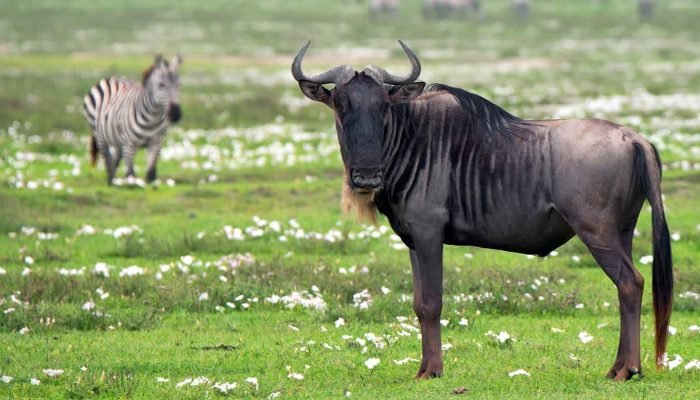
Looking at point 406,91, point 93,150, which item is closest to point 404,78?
point 406,91

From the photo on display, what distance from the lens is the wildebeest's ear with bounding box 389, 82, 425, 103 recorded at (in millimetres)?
10242

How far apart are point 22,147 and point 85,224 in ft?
32.8

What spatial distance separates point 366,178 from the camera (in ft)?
32.5

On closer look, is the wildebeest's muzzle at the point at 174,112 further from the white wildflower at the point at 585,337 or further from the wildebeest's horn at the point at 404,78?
the wildebeest's horn at the point at 404,78

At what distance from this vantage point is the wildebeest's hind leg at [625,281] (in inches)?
393

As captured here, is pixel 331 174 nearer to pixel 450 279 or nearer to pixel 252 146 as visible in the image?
pixel 252 146

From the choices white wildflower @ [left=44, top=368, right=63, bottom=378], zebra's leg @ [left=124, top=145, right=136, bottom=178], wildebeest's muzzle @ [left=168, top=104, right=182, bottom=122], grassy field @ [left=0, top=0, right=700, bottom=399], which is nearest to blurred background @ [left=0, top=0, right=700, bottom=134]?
grassy field @ [left=0, top=0, right=700, bottom=399]

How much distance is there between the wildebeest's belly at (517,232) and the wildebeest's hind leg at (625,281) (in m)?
0.36

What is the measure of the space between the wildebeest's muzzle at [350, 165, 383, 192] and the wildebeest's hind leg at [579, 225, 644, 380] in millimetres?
1640

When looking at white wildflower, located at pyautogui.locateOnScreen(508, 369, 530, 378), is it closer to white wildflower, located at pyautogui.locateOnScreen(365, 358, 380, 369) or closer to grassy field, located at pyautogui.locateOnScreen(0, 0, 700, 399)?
grassy field, located at pyautogui.locateOnScreen(0, 0, 700, 399)

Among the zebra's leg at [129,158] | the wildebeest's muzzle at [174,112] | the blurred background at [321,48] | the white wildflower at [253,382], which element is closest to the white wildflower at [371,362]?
the white wildflower at [253,382]

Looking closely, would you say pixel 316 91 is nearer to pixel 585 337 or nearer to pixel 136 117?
pixel 585 337

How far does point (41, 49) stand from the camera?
189 ft

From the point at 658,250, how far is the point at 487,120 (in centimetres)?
173
